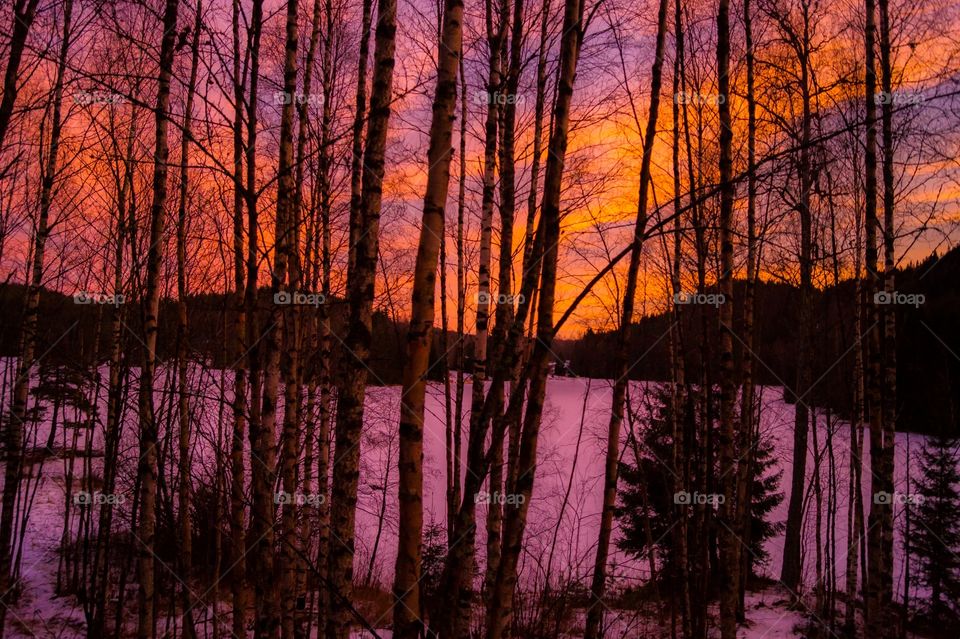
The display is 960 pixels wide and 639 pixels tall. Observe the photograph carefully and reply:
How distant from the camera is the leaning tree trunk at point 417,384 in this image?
204 cm

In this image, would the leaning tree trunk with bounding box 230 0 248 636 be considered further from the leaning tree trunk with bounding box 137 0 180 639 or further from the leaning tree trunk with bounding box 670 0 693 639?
the leaning tree trunk with bounding box 670 0 693 639

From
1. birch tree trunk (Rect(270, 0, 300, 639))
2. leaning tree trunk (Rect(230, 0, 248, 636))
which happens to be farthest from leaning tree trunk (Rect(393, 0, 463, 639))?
leaning tree trunk (Rect(230, 0, 248, 636))

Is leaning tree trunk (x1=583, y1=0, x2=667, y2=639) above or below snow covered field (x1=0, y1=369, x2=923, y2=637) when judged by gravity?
above

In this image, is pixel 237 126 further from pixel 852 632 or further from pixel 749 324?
pixel 852 632

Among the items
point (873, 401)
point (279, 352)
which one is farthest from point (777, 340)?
point (279, 352)

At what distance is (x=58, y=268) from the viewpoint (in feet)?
26.1

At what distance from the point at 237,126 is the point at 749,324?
8.20m

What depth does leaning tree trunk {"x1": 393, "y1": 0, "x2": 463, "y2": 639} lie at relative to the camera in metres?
2.04

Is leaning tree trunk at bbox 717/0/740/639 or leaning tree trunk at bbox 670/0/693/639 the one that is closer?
leaning tree trunk at bbox 717/0/740/639

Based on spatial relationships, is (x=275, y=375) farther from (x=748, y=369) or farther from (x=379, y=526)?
(x=748, y=369)

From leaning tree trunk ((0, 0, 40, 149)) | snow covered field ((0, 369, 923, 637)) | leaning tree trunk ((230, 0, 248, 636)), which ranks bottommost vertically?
snow covered field ((0, 369, 923, 637))

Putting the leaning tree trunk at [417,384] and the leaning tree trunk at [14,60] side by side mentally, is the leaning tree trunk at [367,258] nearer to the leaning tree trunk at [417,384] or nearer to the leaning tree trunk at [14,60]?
the leaning tree trunk at [417,384]

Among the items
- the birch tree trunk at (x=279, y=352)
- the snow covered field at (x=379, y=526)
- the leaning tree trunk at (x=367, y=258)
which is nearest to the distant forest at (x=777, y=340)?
the snow covered field at (x=379, y=526)

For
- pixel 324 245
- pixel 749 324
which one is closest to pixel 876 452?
pixel 749 324
